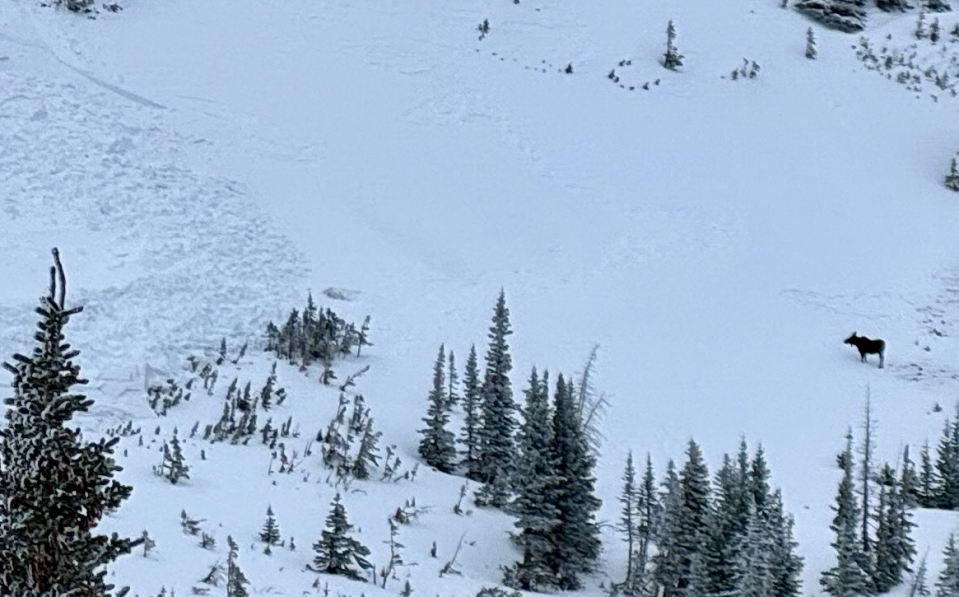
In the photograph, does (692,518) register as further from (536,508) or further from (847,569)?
(847,569)

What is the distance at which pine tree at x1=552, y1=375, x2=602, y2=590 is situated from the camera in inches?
693

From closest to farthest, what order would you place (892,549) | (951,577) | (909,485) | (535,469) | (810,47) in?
(951,577)
(535,469)
(892,549)
(909,485)
(810,47)

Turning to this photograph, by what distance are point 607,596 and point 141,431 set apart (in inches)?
319

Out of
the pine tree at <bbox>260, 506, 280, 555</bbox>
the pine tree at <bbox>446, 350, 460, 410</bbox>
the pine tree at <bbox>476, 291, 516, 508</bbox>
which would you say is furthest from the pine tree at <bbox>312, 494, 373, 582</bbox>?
the pine tree at <bbox>446, 350, 460, 410</bbox>

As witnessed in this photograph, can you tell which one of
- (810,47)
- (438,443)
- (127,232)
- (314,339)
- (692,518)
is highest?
(810,47)

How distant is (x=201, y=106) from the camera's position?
35.5 meters

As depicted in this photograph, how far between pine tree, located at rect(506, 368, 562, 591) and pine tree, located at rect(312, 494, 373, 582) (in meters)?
2.77

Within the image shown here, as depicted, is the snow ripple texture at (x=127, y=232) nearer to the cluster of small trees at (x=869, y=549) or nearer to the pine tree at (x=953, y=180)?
the cluster of small trees at (x=869, y=549)

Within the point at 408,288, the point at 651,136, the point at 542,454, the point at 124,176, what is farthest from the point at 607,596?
the point at 651,136

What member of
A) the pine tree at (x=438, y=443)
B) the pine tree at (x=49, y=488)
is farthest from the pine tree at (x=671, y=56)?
the pine tree at (x=49, y=488)

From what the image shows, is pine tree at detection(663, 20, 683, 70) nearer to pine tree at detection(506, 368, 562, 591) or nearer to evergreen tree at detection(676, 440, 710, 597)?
evergreen tree at detection(676, 440, 710, 597)

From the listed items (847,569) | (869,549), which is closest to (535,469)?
(847,569)

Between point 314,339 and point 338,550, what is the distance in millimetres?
9815

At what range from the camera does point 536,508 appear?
1758 centimetres
